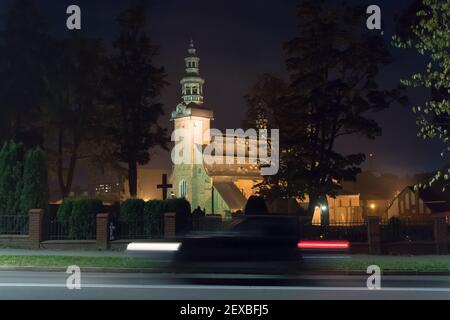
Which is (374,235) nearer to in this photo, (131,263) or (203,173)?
(131,263)

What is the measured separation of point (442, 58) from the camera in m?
15.5

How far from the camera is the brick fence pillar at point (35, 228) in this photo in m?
24.1

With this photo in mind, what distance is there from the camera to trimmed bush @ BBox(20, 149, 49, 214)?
2653 cm

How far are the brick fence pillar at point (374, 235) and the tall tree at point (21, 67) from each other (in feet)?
80.2

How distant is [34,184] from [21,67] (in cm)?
1507

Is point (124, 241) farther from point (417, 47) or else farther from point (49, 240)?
point (417, 47)

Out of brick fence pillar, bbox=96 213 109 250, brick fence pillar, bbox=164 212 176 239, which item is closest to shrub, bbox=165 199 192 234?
brick fence pillar, bbox=164 212 176 239

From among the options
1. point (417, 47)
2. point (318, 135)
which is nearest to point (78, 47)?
point (318, 135)

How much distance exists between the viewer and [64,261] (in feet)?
60.0

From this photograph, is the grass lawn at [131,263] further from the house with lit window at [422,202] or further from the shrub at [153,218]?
the house with lit window at [422,202]

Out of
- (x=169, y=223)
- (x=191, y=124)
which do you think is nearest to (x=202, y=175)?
(x=191, y=124)

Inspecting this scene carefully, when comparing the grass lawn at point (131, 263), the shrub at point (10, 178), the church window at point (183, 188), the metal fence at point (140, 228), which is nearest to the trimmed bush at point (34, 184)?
the shrub at point (10, 178)

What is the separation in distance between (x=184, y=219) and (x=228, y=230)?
45.2 feet

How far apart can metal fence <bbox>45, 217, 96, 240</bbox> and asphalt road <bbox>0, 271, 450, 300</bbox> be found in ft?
33.3
